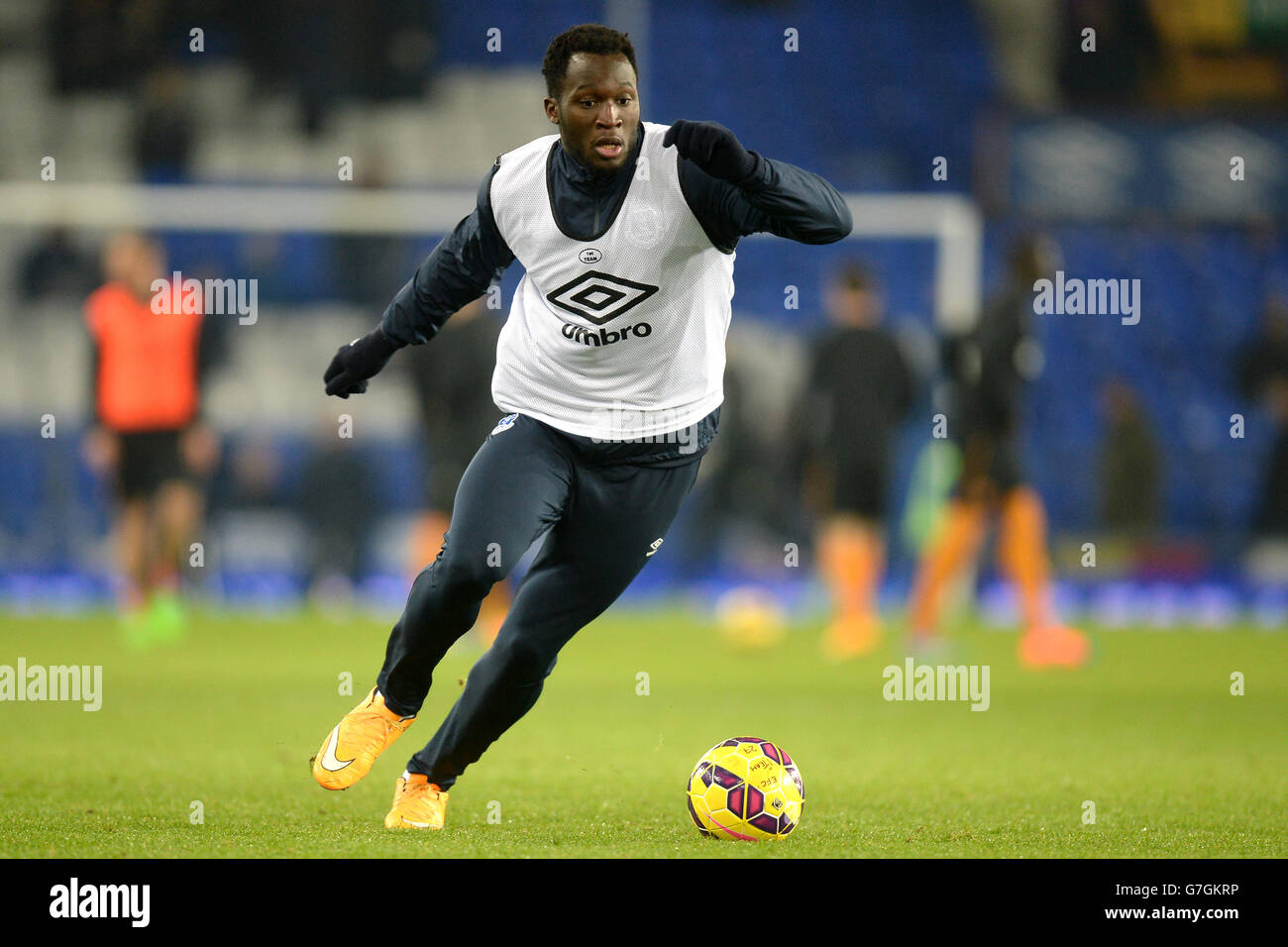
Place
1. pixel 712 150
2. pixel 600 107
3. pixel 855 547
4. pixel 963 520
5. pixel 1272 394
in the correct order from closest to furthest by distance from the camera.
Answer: pixel 712 150 → pixel 600 107 → pixel 963 520 → pixel 855 547 → pixel 1272 394

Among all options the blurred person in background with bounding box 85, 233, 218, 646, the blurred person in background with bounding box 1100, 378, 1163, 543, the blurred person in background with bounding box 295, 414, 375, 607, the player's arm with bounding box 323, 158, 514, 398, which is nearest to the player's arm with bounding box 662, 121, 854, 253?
the player's arm with bounding box 323, 158, 514, 398

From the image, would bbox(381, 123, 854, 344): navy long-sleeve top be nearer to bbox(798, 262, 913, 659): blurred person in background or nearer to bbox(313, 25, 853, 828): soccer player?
bbox(313, 25, 853, 828): soccer player

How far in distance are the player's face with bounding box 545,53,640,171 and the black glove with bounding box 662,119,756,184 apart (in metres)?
0.28

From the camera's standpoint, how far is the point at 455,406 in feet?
36.9

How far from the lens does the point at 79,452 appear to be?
15773mm

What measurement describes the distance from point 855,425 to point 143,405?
4.93 metres

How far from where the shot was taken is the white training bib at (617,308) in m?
5.05

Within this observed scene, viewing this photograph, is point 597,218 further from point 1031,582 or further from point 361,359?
point 1031,582

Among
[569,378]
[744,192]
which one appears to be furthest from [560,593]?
[744,192]

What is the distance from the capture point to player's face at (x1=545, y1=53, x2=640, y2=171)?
4922mm

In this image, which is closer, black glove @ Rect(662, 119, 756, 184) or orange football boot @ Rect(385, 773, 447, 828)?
black glove @ Rect(662, 119, 756, 184)

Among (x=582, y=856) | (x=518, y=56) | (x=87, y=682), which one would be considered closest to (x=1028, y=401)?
(x=518, y=56)

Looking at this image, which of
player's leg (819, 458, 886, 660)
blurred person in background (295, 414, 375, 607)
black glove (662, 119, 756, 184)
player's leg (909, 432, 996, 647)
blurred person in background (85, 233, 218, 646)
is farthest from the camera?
blurred person in background (295, 414, 375, 607)

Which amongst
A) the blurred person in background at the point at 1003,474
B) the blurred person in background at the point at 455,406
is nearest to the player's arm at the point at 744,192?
the blurred person in background at the point at 1003,474
